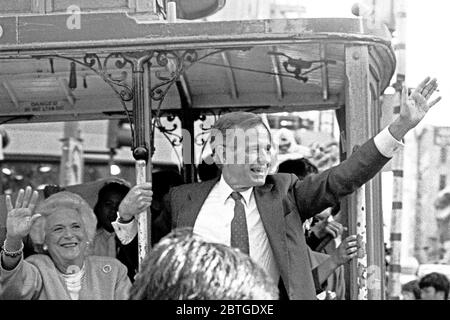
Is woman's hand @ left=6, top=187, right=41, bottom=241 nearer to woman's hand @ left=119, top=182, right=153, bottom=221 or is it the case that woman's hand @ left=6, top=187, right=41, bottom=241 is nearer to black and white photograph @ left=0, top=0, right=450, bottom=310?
black and white photograph @ left=0, top=0, right=450, bottom=310

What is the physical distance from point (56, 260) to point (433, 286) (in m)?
3.08

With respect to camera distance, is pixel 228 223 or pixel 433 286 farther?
pixel 433 286

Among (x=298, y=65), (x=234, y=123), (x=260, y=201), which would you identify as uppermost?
(x=298, y=65)

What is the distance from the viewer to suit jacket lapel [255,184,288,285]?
5.14 m

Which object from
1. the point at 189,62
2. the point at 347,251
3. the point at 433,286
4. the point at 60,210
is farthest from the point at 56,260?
the point at 433,286

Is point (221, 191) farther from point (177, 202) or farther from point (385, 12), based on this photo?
point (385, 12)

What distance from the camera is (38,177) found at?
53.1 feet

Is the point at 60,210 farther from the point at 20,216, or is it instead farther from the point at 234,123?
the point at 234,123

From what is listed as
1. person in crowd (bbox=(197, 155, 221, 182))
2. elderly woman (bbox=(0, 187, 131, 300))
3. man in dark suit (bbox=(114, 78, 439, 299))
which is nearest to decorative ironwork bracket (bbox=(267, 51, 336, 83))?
person in crowd (bbox=(197, 155, 221, 182))

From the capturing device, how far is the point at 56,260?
543 centimetres

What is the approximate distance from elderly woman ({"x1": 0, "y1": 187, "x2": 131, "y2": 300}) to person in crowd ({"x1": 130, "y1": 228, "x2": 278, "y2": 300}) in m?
2.51
